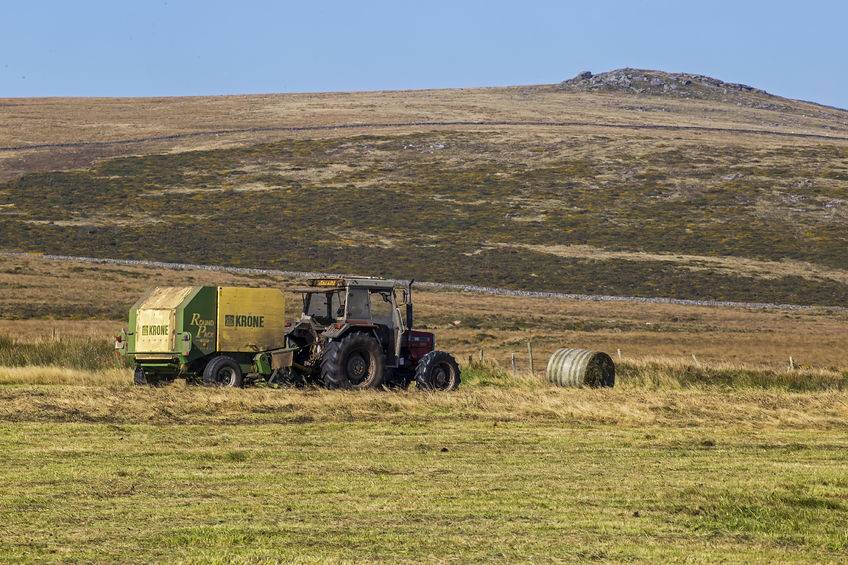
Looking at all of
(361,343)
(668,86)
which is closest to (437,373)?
(361,343)

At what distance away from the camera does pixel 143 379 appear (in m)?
25.8

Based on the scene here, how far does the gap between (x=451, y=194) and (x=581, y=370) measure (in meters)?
63.5

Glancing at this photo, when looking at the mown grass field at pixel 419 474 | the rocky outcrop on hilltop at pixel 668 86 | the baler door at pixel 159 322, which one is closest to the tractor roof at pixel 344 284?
the mown grass field at pixel 419 474

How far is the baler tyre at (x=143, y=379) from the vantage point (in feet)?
84.4

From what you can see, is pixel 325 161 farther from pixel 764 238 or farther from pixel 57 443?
pixel 57 443

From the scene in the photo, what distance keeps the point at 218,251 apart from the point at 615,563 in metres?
64.8

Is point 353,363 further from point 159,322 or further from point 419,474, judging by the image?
point 419,474

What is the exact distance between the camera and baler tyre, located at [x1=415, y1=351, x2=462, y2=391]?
25406 mm

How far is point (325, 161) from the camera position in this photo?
99750 millimetres

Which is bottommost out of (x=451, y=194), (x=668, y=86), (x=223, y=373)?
(x=223, y=373)

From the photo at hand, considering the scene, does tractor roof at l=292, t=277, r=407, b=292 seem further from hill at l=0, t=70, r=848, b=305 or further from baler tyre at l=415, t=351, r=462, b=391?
hill at l=0, t=70, r=848, b=305

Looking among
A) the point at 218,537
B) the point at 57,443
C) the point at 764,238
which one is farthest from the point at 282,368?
the point at 764,238

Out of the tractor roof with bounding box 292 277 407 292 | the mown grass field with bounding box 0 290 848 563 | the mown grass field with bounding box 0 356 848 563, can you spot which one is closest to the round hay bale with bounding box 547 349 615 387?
the mown grass field with bounding box 0 290 848 563

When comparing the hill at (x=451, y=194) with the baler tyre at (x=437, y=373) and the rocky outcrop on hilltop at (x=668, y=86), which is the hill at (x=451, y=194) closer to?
the rocky outcrop on hilltop at (x=668, y=86)
